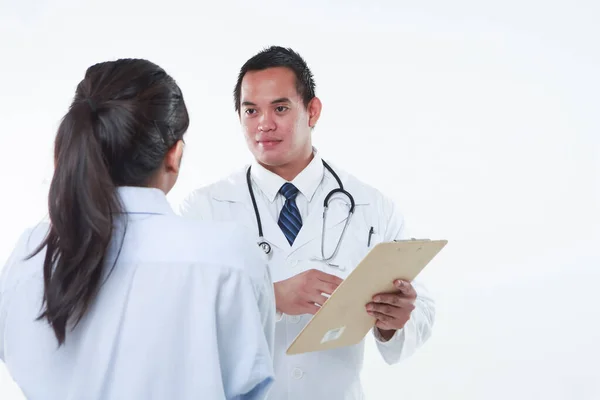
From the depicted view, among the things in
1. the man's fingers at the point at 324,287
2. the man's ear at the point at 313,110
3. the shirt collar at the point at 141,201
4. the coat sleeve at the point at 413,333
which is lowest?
the coat sleeve at the point at 413,333

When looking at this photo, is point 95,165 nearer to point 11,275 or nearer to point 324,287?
point 11,275

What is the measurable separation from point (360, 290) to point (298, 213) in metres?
0.54

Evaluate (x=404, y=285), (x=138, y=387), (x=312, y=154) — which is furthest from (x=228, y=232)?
Result: (x=312, y=154)

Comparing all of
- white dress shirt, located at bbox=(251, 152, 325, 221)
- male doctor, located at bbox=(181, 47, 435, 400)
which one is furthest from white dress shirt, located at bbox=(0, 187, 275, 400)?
white dress shirt, located at bbox=(251, 152, 325, 221)

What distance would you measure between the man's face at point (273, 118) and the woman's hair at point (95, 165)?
Answer: 979 millimetres

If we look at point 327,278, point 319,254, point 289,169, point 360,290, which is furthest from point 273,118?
point 360,290

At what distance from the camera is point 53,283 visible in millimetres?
1071

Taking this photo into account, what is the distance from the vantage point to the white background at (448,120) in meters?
3.18

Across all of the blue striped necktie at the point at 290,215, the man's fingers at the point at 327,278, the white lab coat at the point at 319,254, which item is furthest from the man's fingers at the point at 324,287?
the blue striped necktie at the point at 290,215

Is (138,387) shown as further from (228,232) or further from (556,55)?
(556,55)

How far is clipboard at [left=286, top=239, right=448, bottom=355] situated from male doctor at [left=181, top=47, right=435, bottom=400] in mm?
111

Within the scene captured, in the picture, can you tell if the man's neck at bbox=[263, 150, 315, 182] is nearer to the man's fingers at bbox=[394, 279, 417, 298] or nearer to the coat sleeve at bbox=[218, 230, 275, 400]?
the man's fingers at bbox=[394, 279, 417, 298]

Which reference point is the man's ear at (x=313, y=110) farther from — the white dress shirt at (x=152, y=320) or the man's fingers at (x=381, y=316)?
the white dress shirt at (x=152, y=320)

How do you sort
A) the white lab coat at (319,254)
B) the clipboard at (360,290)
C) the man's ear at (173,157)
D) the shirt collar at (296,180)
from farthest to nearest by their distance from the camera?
the shirt collar at (296,180), the white lab coat at (319,254), the clipboard at (360,290), the man's ear at (173,157)
